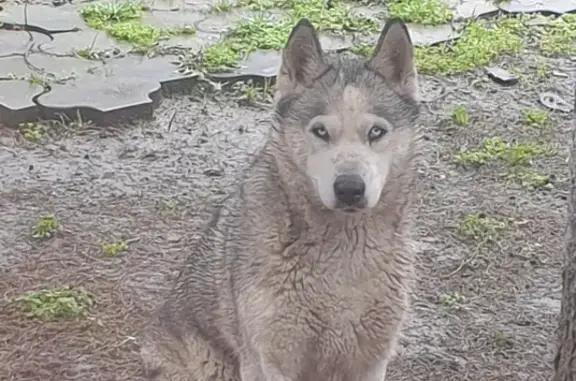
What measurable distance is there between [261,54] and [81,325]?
3.62 m

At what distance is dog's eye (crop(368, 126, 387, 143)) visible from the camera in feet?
10.8

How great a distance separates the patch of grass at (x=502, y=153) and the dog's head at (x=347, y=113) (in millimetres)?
2965

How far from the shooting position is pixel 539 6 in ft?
30.3

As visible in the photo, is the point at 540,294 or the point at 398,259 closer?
the point at 398,259

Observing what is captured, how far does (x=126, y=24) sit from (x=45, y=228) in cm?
318

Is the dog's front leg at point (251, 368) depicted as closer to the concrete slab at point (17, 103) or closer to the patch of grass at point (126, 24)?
the concrete slab at point (17, 103)

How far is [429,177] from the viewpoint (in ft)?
20.3

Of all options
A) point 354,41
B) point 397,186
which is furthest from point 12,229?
point 354,41

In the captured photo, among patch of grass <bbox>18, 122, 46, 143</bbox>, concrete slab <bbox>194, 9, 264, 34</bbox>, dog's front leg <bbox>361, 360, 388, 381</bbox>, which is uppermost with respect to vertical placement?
dog's front leg <bbox>361, 360, 388, 381</bbox>

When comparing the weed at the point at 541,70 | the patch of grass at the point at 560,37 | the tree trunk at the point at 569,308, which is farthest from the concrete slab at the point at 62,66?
the tree trunk at the point at 569,308

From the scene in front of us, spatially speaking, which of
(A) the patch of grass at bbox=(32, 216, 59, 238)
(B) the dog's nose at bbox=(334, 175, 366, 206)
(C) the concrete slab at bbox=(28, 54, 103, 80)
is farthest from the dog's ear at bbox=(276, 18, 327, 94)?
(C) the concrete slab at bbox=(28, 54, 103, 80)

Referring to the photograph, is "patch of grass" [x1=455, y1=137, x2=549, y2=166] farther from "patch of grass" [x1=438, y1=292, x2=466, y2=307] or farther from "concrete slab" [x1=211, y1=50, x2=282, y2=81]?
"patch of grass" [x1=438, y1=292, x2=466, y2=307]

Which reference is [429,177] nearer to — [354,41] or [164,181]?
[164,181]

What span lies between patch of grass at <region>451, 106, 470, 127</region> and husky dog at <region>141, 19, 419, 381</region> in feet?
11.3
